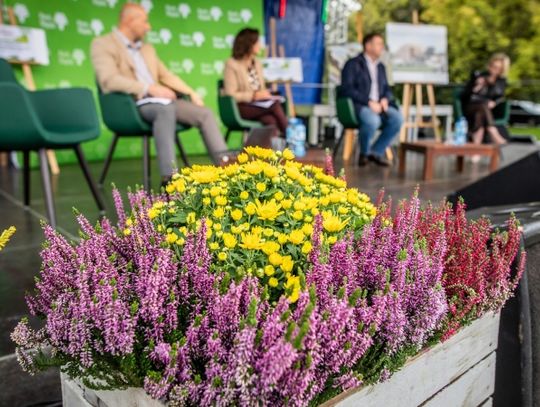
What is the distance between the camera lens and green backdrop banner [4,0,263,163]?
5969mm

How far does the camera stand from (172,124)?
143 inches

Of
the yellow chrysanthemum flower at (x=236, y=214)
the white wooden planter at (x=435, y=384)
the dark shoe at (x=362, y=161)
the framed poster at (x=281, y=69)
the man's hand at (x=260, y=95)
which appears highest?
the framed poster at (x=281, y=69)

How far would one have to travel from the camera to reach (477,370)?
1.10 m

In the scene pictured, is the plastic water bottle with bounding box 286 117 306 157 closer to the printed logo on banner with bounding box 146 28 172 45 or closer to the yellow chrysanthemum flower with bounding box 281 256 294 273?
the yellow chrysanthemum flower with bounding box 281 256 294 273

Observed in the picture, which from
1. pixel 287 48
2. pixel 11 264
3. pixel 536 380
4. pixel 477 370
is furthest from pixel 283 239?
pixel 287 48

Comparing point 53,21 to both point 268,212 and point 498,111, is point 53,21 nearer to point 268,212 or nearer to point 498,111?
point 498,111

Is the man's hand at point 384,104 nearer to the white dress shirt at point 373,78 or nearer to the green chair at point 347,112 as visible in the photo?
the white dress shirt at point 373,78

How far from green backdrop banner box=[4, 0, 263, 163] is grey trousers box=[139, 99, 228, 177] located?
2.78 meters

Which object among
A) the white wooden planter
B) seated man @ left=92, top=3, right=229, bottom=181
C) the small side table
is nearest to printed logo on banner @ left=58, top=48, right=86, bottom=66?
seated man @ left=92, top=3, right=229, bottom=181

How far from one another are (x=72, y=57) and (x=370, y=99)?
11.3ft

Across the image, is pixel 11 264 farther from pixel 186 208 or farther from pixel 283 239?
pixel 283 239

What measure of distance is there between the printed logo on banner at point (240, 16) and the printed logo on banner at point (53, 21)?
233cm

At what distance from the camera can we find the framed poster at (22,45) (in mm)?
5031

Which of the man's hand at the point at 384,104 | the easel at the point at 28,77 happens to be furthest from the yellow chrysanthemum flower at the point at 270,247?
the man's hand at the point at 384,104
